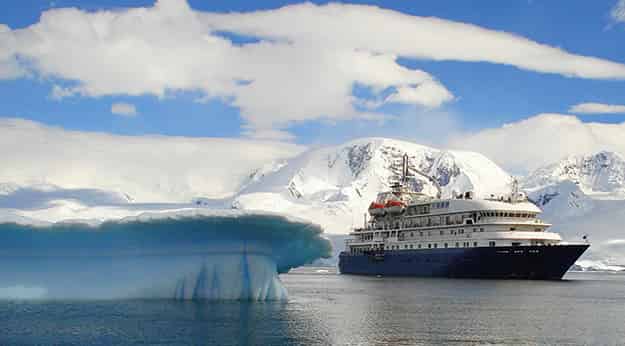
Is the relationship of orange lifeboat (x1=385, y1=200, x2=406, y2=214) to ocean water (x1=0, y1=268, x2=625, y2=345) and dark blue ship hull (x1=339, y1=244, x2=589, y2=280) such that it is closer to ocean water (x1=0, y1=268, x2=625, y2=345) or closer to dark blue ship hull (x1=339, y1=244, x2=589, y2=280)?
dark blue ship hull (x1=339, y1=244, x2=589, y2=280)

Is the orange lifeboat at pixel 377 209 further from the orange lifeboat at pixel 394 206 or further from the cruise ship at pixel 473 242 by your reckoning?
the cruise ship at pixel 473 242

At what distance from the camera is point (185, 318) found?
32688mm

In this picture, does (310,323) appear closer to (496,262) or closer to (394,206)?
(496,262)

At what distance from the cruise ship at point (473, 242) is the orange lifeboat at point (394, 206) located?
0.37ft

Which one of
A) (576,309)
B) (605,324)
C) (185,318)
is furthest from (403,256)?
(185,318)

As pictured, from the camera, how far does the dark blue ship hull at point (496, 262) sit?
239ft

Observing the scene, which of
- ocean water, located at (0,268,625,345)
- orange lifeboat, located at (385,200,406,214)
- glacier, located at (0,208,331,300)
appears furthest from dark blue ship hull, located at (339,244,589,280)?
glacier, located at (0,208,331,300)

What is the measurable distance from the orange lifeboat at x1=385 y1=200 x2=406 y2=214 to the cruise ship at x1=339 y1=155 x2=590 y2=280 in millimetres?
112

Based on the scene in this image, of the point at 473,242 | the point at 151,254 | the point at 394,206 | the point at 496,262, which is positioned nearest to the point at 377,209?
the point at 394,206

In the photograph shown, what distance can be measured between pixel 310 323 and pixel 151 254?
8.86 metres

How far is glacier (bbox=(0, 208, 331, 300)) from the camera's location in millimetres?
35719

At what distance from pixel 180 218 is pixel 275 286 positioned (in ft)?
25.8

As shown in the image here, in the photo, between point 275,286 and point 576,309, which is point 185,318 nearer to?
point 275,286

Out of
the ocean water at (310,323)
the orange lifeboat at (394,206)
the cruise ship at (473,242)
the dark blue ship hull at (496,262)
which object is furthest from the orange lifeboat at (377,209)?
the ocean water at (310,323)
